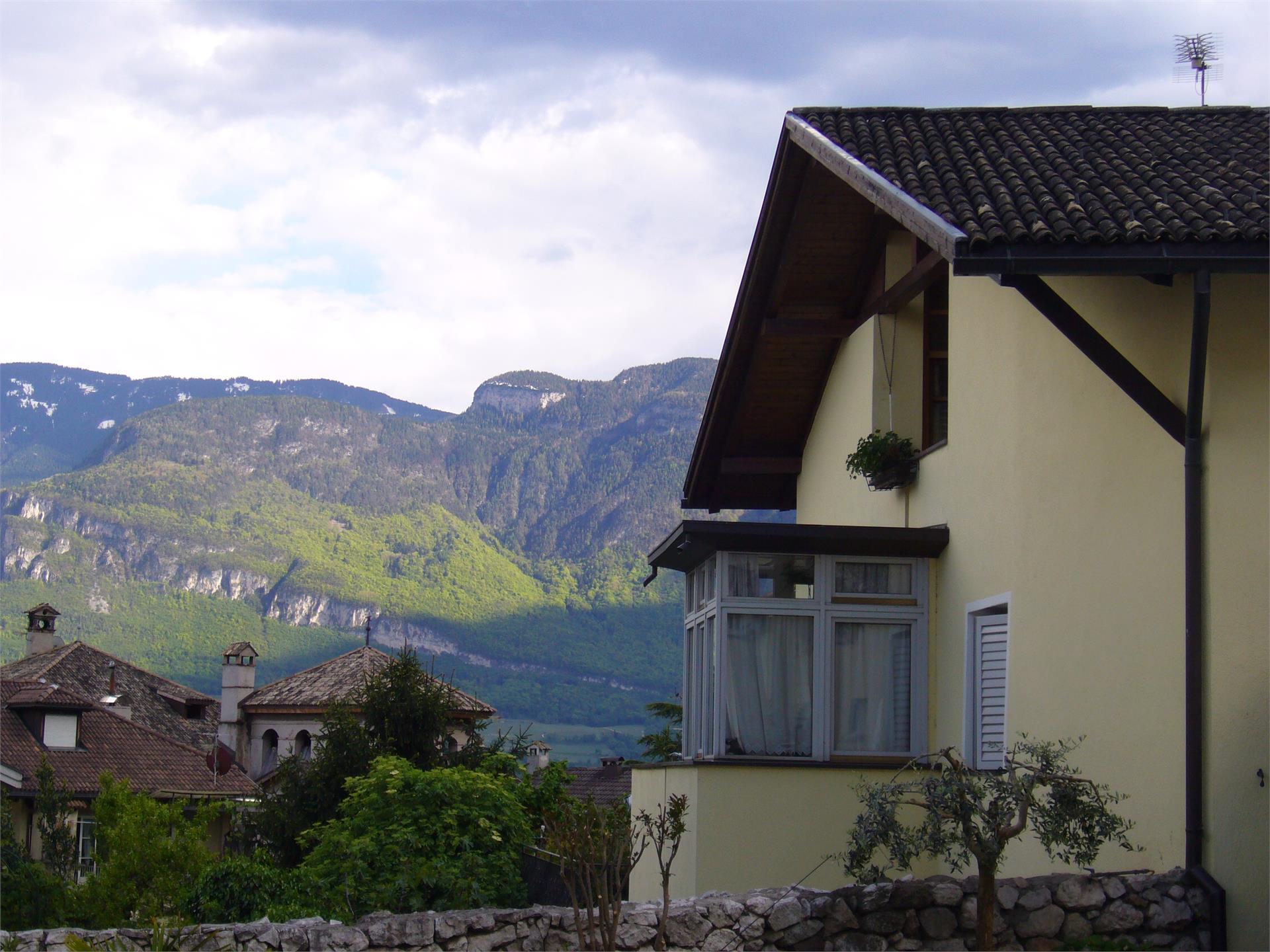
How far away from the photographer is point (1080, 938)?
787 centimetres

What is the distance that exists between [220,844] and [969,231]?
138 ft

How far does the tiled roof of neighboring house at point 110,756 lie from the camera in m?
40.9

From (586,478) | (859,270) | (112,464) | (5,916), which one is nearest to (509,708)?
(586,478)

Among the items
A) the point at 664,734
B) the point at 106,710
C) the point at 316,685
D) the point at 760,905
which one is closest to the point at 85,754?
the point at 106,710

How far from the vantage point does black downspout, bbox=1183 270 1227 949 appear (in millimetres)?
7629

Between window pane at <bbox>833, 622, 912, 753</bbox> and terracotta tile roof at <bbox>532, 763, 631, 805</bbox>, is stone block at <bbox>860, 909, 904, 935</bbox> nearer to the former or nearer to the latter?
window pane at <bbox>833, 622, 912, 753</bbox>

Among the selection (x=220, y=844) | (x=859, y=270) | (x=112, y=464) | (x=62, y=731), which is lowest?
(x=220, y=844)

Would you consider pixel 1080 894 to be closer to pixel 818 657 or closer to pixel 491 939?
pixel 491 939

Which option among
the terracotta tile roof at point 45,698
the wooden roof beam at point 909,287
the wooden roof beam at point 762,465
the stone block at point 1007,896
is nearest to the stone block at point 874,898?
the stone block at point 1007,896

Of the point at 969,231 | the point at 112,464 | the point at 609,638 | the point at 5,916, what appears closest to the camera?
the point at 969,231

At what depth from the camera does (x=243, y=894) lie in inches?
565

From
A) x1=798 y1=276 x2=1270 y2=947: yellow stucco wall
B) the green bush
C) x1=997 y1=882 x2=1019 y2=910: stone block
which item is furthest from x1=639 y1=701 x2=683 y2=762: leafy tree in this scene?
x1=997 y1=882 x2=1019 y2=910: stone block

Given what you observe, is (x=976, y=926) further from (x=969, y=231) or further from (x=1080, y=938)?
(x=969, y=231)

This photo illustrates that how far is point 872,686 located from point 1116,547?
12.1 feet
